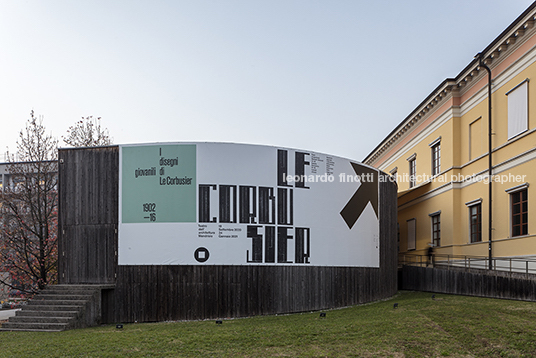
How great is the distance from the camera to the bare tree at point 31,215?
20000mm

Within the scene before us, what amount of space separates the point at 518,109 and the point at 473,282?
300 inches

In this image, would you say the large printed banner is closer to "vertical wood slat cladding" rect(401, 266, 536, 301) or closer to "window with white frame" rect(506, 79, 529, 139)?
"vertical wood slat cladding" rect(401, 266, 536, 301)

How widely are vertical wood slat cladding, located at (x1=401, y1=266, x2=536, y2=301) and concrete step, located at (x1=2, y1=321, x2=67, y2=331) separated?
14451 mm

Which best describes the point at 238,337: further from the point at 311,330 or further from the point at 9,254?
the point at 9,254

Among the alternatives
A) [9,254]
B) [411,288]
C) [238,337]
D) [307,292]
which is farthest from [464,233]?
[9,254]

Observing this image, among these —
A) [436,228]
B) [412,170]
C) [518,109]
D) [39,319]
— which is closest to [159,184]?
[39,319]

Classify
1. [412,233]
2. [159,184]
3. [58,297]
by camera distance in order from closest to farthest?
[58,297]
[159,184]
[412,233]

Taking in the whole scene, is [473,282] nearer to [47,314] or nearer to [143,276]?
[143,276]

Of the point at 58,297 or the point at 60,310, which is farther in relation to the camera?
the point at 58,297

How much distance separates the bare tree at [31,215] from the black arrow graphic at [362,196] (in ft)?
40.1

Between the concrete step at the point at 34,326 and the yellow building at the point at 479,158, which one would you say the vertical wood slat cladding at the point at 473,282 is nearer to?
the yellow building at the point at 479,158

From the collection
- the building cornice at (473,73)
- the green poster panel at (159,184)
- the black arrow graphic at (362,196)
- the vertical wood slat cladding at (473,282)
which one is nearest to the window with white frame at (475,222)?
the vertical wood slat cladding at (473,282)

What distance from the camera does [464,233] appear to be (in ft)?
82.4

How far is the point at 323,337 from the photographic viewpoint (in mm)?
11352
